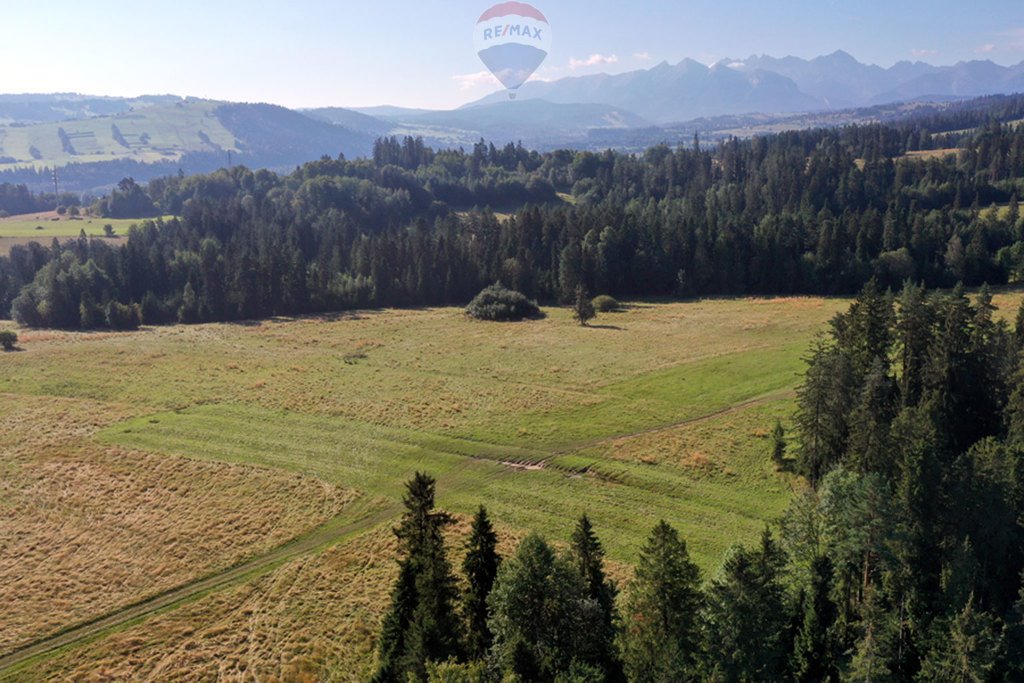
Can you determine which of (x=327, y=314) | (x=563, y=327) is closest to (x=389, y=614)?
(x=563, y=327)

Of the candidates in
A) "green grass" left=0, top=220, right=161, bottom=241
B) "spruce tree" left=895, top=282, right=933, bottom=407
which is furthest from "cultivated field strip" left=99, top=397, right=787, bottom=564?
"green grass" left=0, top=220, right=161, bottom=241

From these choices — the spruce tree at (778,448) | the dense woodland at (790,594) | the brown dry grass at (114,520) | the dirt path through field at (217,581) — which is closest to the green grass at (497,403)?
the spruce tree at (778,448)

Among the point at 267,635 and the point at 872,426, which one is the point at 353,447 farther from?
the point at 872,426

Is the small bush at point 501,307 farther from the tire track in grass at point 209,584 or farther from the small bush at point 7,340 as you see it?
the small bush at point 7,340

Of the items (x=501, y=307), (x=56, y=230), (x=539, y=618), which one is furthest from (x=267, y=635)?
(x=56, y=230)

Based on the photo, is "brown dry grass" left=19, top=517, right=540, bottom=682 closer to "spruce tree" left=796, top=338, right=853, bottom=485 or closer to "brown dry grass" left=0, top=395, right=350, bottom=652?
"brown dry grass" left=0, top=395, right=350, bottom=652

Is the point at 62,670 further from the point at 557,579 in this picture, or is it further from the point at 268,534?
the point at 557,579
